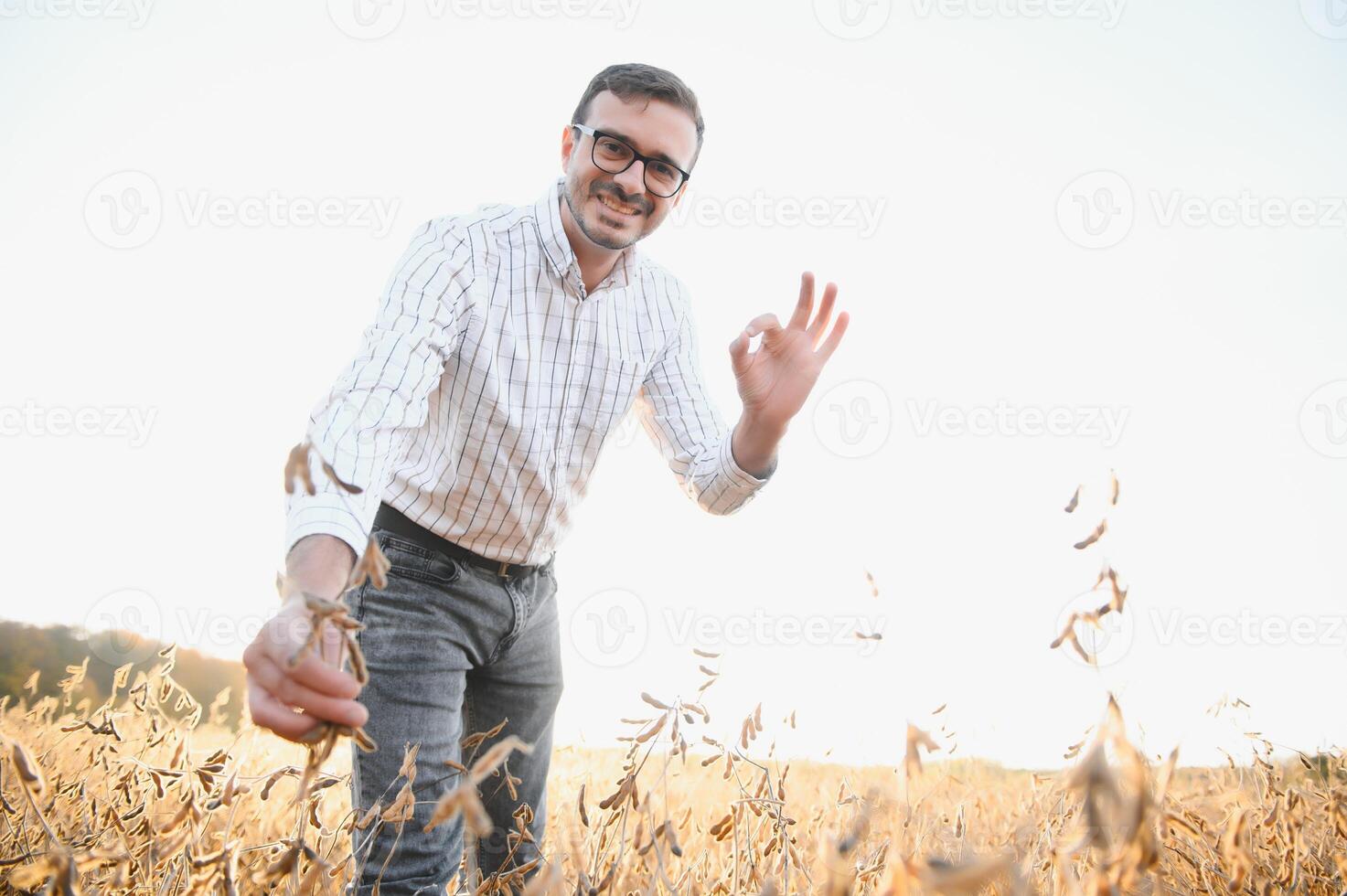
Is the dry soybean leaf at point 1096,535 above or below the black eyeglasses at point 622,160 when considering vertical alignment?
below

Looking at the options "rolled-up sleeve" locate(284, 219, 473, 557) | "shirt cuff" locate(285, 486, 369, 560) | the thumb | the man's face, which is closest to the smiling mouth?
the man's face

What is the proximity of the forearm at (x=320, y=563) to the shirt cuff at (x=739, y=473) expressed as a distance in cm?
142

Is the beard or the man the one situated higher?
the beard

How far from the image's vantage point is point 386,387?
1.94 meters

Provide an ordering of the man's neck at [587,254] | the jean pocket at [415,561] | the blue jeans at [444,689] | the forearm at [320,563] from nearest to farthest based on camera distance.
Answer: the forearm at [320,563] < the blue jeans at [444,689] < the jean pocket at [415,561] < the man's neck at [587,254]

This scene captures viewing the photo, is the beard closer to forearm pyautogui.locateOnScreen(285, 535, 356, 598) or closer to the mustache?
the mustache

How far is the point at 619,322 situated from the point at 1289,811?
2183 millimetres

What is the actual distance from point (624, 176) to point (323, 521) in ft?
5.52

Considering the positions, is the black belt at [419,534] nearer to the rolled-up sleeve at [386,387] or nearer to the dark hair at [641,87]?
the rolled-up sleeve at [386,387]

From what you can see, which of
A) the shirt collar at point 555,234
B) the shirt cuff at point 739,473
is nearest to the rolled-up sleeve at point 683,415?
the shirt cuff at point 739,473

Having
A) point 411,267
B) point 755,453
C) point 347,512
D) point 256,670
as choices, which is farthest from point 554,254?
point 256,670

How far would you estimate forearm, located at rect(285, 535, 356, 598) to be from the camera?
147cm

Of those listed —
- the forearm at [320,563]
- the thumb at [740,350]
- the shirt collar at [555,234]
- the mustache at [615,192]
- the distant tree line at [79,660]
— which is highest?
the mustache at [615,192]

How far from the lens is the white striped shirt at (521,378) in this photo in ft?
7.75
